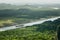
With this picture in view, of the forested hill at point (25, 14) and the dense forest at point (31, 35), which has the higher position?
the forested hill at point (25, 14)

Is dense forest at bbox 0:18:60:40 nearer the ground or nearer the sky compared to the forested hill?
nearer the ground

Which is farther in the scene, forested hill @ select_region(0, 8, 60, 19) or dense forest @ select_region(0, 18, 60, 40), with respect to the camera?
forested hill @ select_region(0, 8, 60, 19)

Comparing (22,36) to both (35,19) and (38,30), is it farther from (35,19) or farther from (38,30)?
(35,19)

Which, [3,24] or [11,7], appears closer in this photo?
[3,24]

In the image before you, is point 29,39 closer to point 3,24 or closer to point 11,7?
point 3,24

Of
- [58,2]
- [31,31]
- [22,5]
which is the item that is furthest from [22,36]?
[22,5]

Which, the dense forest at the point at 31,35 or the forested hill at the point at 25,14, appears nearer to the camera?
the dense forest at the point at 31,35

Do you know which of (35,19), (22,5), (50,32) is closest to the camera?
(50,32)

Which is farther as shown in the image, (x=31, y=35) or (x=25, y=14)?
(x=25, y=14)

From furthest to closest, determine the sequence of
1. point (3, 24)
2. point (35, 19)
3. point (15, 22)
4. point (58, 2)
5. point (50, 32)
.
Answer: point (58, 2) < point (35, 19) < point (15, 22) < point (3, 24) < point (50, 32)

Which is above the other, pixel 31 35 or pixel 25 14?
pixel 25 14

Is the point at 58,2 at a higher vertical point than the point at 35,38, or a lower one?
higher
